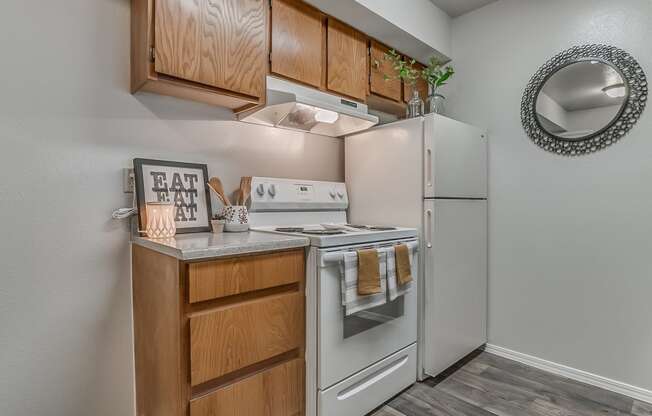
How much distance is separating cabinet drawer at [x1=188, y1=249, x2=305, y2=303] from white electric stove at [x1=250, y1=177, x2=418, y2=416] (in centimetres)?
10

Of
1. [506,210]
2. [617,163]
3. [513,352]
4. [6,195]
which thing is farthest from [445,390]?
[6,195]

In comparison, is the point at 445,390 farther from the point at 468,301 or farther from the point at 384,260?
the point at 384,260

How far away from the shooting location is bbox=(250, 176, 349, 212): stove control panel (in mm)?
1932

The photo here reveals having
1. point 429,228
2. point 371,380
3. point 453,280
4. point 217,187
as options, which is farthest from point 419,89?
point 371,380

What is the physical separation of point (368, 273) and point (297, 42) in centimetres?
130

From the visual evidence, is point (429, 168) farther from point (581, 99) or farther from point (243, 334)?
point (243, 334)

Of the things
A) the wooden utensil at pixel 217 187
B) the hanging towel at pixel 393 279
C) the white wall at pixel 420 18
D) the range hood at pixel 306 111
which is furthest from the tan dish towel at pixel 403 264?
the white wall at pixel 420 18

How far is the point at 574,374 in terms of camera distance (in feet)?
6.79

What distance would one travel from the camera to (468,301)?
7.27ft

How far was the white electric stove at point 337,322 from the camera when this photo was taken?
4.80 feet

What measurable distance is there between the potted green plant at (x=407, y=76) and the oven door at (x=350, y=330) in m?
0.97

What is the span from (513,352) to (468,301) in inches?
20.3

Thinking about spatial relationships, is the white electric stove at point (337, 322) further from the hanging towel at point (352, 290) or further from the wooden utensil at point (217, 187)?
the wooden utensil at point (217, 187)

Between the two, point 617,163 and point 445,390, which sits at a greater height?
point 617,163
